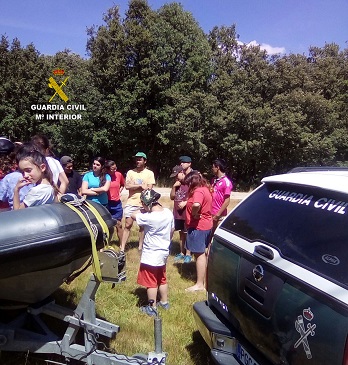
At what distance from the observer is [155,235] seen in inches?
170

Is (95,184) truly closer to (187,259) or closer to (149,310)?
(187,259)

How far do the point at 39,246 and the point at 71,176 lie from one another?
166 inches

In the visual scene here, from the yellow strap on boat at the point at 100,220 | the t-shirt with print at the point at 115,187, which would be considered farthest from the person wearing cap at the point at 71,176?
the yellow strap on boat at the point at 100,220

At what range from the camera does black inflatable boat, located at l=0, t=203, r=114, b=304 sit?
2.62 metres

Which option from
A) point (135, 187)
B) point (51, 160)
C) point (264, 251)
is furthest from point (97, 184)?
point (264, 251)

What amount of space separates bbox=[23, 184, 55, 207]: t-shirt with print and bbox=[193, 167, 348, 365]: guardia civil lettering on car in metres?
1.42

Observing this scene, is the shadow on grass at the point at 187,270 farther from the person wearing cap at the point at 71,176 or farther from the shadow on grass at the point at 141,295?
the person wearing cap at the point at 71,176

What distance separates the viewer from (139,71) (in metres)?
21.4

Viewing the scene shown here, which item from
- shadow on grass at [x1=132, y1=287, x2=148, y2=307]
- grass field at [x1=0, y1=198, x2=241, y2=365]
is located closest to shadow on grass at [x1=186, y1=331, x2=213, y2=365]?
grass field at [x1=0, y1=198, x2=241, y2=365]

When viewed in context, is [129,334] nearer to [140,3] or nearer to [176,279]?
[176,279]

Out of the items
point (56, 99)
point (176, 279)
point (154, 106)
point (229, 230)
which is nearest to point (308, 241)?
point (229, 230)

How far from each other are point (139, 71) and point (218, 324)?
19.8 meters

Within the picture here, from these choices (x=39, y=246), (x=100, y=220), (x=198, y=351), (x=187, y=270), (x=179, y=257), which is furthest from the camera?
(x=179, y=257)

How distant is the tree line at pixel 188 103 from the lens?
69.1 ft
